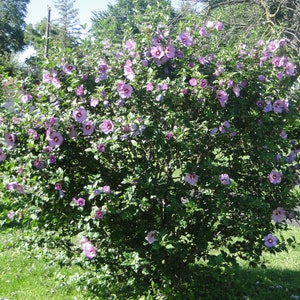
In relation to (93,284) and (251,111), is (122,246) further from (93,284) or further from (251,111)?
(251,111)

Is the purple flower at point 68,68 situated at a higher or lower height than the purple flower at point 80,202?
higher

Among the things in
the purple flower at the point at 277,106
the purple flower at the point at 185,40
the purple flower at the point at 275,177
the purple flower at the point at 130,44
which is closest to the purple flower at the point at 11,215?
the purple flower at the point at 130,44

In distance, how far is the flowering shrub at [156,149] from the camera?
3.07m

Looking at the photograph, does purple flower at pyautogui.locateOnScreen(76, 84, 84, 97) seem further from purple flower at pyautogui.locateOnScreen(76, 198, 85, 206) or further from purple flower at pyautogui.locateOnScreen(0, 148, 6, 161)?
purple flower at pyautogui.locateOnScreen(76, 198, 85, 206)

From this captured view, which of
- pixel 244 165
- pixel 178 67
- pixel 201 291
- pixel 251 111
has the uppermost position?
pixel 178 67

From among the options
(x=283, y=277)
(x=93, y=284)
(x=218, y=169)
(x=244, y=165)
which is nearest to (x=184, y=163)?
(x=218, y=169)

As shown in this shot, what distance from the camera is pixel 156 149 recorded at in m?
3.28

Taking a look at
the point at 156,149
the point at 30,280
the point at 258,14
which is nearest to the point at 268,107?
the point at 156,149

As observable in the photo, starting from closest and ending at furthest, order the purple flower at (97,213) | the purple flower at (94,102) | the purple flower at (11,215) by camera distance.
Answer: the purple flower at (97,213), the purple flower at (94,102), the purple flower at (11,215)

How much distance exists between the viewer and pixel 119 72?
3.37 m

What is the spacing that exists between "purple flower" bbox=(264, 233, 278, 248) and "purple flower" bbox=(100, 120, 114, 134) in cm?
134

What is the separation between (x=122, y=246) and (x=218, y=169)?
0.93 metres

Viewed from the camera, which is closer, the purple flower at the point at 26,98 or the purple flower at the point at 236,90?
the purple flower at the point at 236,90

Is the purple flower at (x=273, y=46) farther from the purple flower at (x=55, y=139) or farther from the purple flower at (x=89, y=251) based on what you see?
the purple flower at (x=89, y=251)
